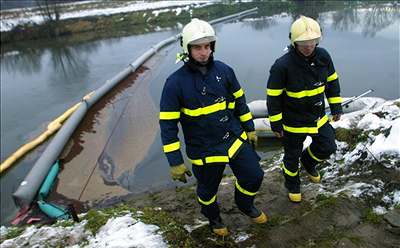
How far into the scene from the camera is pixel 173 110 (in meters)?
3.25

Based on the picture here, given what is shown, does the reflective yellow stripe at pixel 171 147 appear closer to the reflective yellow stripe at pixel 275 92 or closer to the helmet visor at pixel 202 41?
the helmet visor at pixel 202 41

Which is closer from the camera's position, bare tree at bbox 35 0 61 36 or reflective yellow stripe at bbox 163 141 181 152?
reflective yellow stripe at bbox 163 141 181 152

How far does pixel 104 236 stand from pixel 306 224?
2154 mm

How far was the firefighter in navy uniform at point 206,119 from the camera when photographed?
324 cm

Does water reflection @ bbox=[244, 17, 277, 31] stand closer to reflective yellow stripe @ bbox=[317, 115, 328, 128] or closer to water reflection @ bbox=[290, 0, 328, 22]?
water reflection @ bbox=[290, 0, 328, 22]

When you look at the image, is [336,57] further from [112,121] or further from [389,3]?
[389,3]

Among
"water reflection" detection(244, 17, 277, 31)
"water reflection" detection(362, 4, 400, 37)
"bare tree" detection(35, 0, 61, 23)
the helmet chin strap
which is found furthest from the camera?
"bare tree" detection(35, 0, 61, 23)

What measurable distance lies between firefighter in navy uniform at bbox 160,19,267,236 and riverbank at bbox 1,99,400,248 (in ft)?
1.67

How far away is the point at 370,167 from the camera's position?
181 inches

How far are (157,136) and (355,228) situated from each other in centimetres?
815

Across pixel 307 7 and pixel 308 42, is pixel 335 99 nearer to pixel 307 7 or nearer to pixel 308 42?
pixel 308 42

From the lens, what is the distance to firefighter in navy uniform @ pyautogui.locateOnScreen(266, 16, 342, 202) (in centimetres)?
360

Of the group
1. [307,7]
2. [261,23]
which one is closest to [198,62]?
[261,23]

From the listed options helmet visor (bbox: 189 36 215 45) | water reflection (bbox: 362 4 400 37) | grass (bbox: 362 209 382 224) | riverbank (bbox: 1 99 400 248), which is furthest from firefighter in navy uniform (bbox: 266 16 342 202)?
water reflection (bbox: 362 4 400 37)
